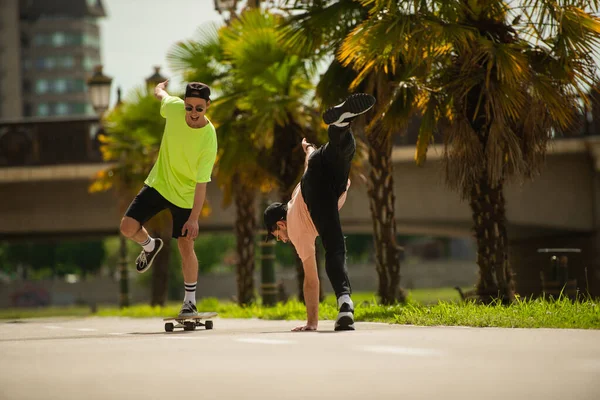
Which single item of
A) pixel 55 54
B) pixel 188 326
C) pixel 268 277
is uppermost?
pixel 55 54

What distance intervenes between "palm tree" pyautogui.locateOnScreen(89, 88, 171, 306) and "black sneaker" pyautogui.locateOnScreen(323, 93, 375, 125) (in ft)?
62.6

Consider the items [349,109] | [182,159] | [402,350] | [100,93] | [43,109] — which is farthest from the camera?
[43,109]

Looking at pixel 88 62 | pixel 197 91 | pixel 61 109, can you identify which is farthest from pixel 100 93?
pixel 88 62

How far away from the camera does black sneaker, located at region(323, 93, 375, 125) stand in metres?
8.22

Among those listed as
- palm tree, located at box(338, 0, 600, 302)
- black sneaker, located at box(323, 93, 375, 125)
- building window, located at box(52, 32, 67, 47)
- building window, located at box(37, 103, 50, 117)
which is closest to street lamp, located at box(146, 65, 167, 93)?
palm tree, located at box(338, 0, 600, 302)

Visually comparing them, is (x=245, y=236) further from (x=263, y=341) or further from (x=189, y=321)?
(x=263, y=341)

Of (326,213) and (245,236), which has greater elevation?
(326,213)

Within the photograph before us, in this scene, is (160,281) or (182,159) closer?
(182,159)

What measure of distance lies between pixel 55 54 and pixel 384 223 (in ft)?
408

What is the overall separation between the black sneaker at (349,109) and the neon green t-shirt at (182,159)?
1.82 m

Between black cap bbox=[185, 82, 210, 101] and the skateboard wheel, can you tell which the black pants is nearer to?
black cap bbox=[185, 82, 210, 101]

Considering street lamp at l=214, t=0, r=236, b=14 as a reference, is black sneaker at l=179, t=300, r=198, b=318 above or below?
below

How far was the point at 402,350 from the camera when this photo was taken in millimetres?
5902

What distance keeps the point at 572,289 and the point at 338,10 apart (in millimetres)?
4912
